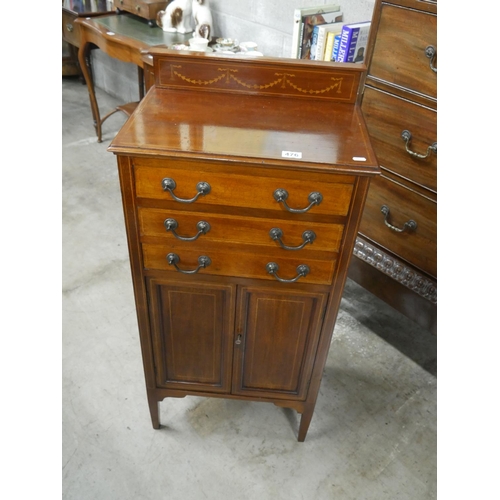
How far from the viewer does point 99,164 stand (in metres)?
2.86

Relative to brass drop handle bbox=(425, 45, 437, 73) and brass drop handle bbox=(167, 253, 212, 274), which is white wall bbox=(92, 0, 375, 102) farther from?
brass drop handle bbox=(167, 253, 212, 274)

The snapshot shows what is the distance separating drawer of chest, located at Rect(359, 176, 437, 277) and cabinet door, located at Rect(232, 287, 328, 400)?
0.54m

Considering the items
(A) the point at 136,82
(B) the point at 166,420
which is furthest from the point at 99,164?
(B) the point at 166,420

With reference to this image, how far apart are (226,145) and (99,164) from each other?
2.20 meters

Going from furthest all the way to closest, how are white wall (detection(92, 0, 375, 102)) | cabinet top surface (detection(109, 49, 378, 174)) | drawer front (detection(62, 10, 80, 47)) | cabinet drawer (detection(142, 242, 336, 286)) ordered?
drawer front (detection(62, 10, 80, 47)), white wall (detection(92, 0, 375, 102)), cabinet drawer (detection(142, 242, 336, 286)), cabinet top surface (detection(109, 49, 378, 174))

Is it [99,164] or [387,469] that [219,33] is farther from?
[387,469]

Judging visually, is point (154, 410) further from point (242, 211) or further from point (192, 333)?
point (242, 211)

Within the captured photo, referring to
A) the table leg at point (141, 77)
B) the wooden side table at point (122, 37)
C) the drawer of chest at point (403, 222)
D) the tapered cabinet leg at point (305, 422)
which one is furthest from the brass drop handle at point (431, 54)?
the table leg at point (141, 77)

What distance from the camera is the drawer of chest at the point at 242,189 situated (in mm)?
875

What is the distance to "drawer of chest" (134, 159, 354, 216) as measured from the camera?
875 millimetres

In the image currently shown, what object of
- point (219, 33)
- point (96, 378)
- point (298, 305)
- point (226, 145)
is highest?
point (226, 145)

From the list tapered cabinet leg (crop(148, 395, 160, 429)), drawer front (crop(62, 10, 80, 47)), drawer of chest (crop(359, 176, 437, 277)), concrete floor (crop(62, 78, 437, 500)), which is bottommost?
concrete floor (crop(62, 78, 437, 500))

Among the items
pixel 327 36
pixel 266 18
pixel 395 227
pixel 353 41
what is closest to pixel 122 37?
pixel 266 18

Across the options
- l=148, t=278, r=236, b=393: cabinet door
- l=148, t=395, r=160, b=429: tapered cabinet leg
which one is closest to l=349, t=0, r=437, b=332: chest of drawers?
l=148, t=278, r=236, b=393: cabinet door
